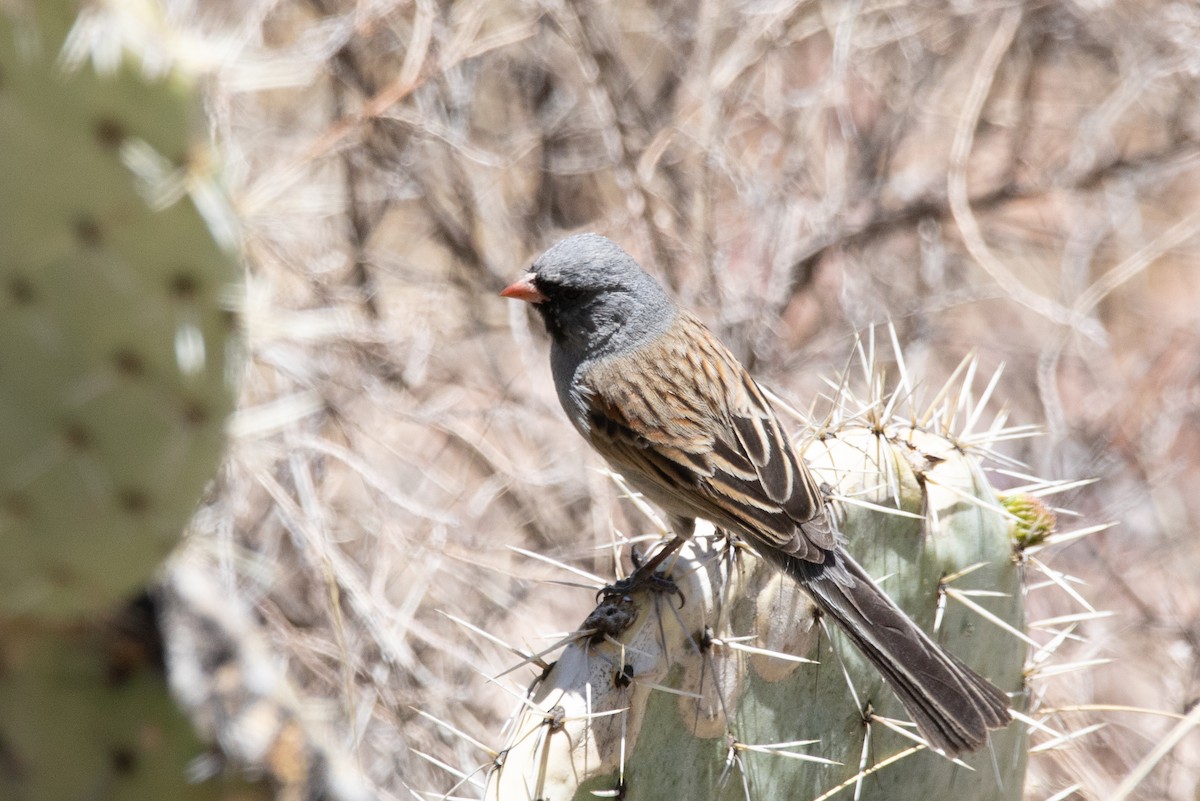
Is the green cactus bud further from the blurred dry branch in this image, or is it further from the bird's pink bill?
the blurred dry branch

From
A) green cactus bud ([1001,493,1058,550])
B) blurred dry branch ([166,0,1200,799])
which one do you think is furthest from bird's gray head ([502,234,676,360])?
blurred dry branch ([166,0,1200,799])

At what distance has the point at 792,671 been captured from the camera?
238 cm

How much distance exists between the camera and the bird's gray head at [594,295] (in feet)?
9.91

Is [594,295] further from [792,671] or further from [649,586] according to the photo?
[792,671]

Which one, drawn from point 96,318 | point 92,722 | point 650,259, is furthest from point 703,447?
point 650,259

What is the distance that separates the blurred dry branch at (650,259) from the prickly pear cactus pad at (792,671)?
1.59m

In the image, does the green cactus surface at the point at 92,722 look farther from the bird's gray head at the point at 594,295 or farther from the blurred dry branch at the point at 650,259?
the bird's gray head at the point at 594,295

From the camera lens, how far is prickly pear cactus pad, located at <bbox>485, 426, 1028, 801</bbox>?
2.22m

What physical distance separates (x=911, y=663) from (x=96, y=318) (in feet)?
5.51

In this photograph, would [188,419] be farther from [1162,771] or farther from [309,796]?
[1162,771]

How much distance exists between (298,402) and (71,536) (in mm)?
1568

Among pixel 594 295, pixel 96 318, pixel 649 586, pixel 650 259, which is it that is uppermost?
pixel 96 318

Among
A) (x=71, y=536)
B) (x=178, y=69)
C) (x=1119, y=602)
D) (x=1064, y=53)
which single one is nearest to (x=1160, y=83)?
(x=1064, y=53)

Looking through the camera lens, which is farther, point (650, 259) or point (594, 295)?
point (650, 259)
